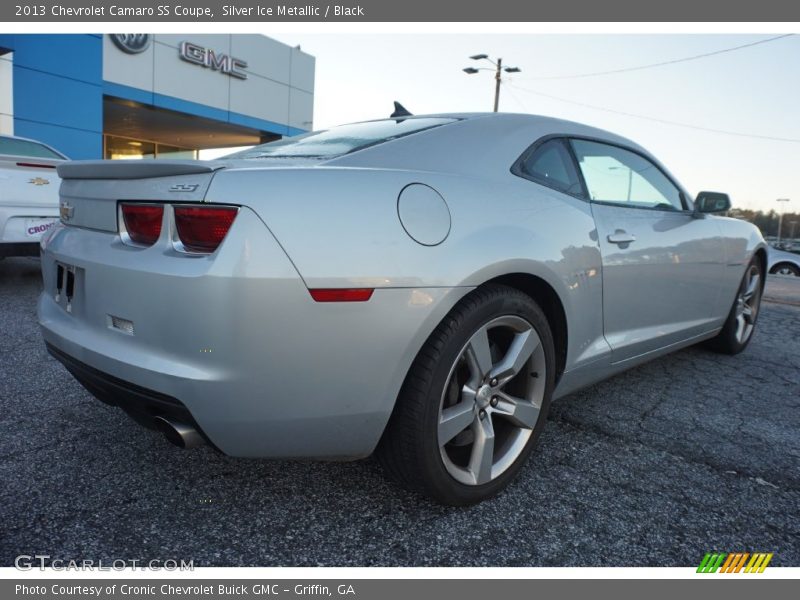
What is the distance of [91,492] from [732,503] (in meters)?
2.21

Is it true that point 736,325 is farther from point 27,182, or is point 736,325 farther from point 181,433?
point 27,182

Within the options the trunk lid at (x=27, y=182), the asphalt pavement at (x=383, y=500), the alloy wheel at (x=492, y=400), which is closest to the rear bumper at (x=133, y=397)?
the asphalt pavement at (x=383, y=500)

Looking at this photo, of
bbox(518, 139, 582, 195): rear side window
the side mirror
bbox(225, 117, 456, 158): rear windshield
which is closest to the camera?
bbox(225, 117, 456, 158): rear windshield

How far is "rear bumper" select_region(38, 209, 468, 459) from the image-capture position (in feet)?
4.88

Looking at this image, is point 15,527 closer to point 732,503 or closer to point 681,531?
point 681,531

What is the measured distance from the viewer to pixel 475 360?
6.21 ft

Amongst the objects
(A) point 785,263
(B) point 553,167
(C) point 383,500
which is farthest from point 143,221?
(A) point 785,263

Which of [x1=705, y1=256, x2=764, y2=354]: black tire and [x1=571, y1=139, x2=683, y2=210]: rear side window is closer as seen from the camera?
[x1=571, y1=139, x2=683, y2=210]: rear side window

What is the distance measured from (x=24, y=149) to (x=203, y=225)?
5.58 m

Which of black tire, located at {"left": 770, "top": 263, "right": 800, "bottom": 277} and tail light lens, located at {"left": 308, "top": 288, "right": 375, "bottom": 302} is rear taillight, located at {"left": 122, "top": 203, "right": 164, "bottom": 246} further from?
black tire, located at {"left": 770, "top": 263, "right": 800, "bottom": 277}

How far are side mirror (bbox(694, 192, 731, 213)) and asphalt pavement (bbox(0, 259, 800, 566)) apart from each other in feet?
3.96

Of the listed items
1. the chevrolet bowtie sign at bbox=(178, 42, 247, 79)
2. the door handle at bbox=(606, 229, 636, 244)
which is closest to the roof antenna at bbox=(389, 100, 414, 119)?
the door handle at bbox=(606, 229, 636, 244)

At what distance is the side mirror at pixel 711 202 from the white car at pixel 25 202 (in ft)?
16.8
